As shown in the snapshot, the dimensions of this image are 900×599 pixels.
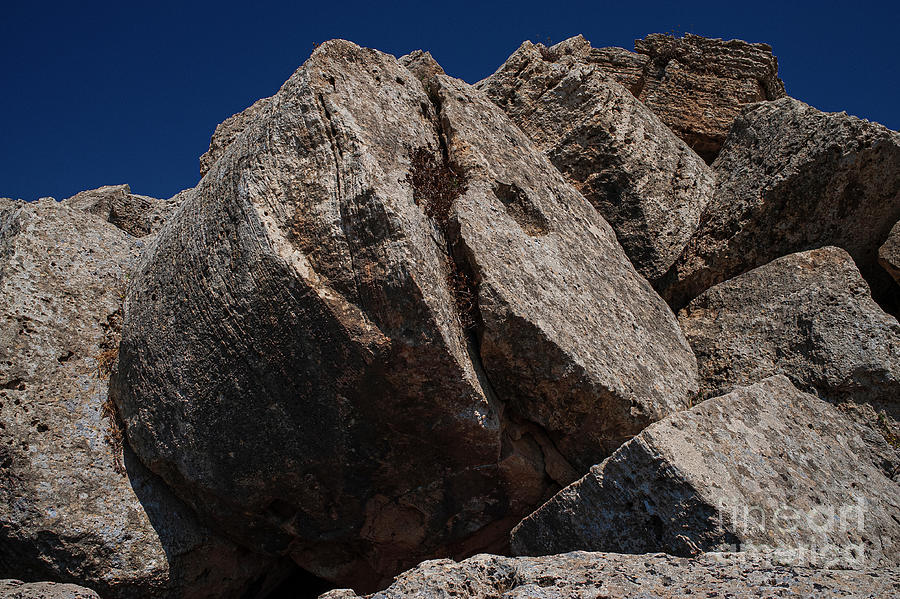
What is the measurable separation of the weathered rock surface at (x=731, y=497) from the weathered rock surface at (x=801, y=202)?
2.38m

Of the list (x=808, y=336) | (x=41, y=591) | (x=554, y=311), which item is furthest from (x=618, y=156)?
(x=41, y=591)

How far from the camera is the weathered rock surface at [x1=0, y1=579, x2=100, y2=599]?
4137 mm

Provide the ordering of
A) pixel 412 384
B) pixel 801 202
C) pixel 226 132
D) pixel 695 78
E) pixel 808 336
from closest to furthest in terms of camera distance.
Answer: pixel 412 384
pixel 808 336
pixel 801 202
pixel 226 132
pixel 695 78

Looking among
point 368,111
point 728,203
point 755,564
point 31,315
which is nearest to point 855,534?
point 755,564

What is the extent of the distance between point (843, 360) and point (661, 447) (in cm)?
256

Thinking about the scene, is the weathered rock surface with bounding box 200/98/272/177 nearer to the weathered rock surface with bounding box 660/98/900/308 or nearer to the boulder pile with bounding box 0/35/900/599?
the boulder pile with bounding box 0/35/900/599

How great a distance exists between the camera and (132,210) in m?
8.13

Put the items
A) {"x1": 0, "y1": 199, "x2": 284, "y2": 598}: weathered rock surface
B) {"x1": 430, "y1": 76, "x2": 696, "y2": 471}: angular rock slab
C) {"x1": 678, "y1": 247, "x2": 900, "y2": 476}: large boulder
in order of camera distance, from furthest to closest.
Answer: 1. {"x1": 678, "y1": 247, "x2": 900, "y2": 476}: large boulder
2. {"x1": 430, "y1": 76, "x2": 696, "y2": 471}: angular rock slab
3. {"x1": 0, "y1": 199, "x2": 284, "y2": 598}: weathered rock surface

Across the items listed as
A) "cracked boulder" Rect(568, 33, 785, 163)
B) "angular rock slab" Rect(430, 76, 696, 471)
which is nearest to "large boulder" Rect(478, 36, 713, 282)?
"angular rock slab" Rect(430, 76, 696, 471)

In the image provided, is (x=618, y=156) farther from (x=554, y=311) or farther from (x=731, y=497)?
(x=731, y=497)

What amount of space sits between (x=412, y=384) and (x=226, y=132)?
191 inches

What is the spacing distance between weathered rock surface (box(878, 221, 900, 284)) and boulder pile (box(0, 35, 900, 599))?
49 centimetres

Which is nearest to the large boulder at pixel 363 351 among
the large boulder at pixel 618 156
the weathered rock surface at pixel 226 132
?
the large boulder at pixel 618 156

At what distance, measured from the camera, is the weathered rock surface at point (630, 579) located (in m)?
3.09
